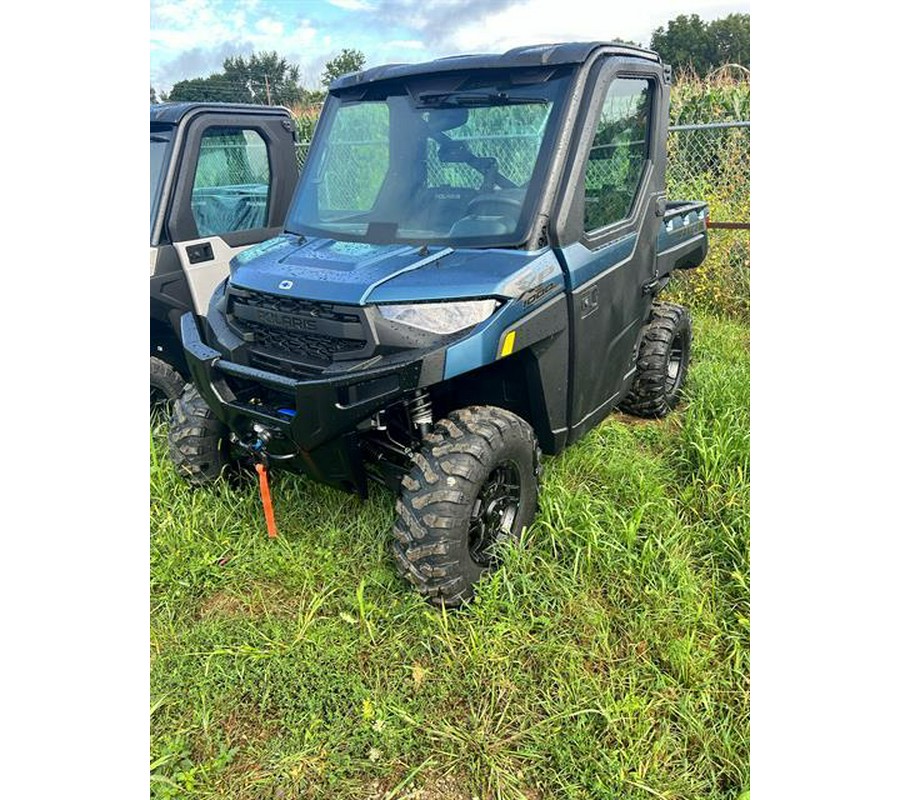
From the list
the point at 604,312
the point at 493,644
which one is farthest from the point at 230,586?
the point at 604,312

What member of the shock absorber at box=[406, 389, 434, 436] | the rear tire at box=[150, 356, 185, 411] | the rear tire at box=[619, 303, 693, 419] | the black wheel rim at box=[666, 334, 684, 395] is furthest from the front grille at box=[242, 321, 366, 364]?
the black wheel rim at box=[666, 334, 684, 395]

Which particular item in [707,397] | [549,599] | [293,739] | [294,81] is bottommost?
[293,739]

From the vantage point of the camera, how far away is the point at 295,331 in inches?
109

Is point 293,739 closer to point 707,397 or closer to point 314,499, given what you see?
point 314,499

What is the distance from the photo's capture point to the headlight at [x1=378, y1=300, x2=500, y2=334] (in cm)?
260

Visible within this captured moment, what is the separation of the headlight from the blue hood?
29mm

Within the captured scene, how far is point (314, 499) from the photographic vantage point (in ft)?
11.7

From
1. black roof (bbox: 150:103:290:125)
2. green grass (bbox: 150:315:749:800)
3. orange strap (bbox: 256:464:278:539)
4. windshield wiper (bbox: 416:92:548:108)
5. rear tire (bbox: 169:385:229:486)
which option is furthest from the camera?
black roof (bbox: 150:103:290:125)

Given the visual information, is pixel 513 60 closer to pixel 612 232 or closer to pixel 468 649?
pixel 612 232

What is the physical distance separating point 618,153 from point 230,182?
249 cm

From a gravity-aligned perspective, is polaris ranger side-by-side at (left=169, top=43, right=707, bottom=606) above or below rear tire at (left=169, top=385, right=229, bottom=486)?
above

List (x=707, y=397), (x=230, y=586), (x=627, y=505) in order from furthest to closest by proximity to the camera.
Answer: (x=707, y=397) < (x=627, y=505) < (x=230, y=586)

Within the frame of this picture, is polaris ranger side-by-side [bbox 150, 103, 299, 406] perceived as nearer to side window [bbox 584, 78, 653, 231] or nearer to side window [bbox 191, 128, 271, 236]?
side window [bbox 191, 128, 271, 236]

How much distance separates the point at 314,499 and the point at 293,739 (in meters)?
1.30
